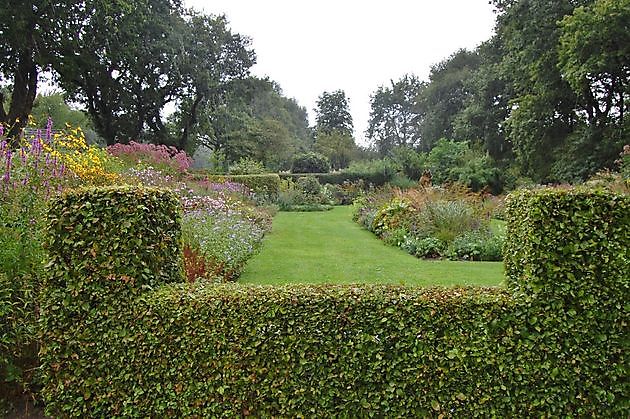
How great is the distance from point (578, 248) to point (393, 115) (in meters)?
51.7

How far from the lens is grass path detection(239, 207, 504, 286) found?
19.6ft

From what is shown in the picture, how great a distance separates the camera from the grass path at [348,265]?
5980 millimetres

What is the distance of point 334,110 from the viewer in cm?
5194

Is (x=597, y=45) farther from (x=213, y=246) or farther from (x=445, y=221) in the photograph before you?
(x=213, y=246)

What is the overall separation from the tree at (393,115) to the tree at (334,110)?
3.51 m

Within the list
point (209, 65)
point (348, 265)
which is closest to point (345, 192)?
point (209, 65)

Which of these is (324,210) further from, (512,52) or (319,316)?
(319,316)

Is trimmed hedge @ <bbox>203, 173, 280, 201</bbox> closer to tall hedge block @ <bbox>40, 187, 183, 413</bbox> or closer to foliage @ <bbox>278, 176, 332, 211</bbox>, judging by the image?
foliage @ <bbox>278, 176, 332, 211</bbox>

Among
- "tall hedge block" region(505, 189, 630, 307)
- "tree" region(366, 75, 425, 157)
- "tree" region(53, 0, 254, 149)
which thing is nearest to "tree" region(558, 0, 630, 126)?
"tall hedge block" region(505, 189, 630, 307)

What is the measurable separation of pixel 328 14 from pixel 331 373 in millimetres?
14767

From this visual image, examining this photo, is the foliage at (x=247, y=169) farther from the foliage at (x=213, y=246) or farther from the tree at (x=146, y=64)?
the foliage at (x=213, y=246)

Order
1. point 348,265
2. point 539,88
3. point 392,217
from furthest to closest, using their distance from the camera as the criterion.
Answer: point 539,88, point 392,217, point 348,265

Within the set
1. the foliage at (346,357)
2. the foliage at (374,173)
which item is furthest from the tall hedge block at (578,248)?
the foliage at (374,173)

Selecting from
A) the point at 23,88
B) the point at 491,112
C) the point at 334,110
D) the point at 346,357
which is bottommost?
the point at 346,357
